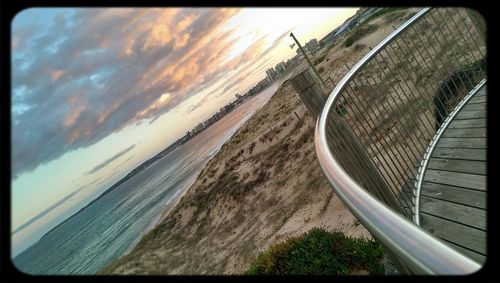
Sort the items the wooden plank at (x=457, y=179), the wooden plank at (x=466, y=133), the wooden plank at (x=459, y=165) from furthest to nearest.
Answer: the wooden plank at (x=466, y=133), the wooden plank at (x=459, y=165), the wooden plank at (x=457, y=179)

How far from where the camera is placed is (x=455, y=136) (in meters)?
3.98

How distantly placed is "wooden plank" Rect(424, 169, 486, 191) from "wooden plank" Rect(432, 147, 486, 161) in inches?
8.8

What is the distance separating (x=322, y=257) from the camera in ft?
19.3

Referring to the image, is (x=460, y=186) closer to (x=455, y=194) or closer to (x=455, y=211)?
(x=455, y=194)

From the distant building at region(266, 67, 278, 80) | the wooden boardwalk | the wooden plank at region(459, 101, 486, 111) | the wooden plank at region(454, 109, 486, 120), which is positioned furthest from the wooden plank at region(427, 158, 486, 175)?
the distant building at region(266, 67, 278, 80)

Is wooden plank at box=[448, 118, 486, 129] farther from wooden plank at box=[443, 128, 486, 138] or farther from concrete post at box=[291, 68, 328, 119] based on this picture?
concrete post at box=[291, 68, 328, 119]

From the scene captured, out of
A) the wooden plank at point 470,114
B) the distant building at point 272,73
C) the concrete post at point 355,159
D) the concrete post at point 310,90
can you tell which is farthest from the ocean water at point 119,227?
the distant building at point 272,73

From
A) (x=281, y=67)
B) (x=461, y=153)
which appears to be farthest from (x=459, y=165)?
(x=281, y=67)

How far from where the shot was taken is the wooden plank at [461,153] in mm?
3324

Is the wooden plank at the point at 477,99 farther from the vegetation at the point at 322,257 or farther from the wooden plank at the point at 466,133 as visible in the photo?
the vegetation at the point at 322,257
